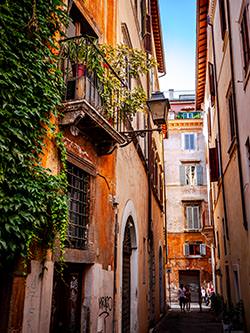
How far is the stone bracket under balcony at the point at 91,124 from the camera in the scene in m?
5.71

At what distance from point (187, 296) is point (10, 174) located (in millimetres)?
21538

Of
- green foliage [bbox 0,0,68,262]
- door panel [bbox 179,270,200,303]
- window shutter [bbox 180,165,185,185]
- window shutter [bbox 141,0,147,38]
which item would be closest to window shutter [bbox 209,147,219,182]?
window shutter [bbox 141,0,147,38]

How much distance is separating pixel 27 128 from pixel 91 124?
1927 mm

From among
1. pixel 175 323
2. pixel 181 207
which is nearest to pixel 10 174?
pixel 175 323

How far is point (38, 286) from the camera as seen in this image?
186 inches

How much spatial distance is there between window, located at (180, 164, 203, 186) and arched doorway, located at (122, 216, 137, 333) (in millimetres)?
23803

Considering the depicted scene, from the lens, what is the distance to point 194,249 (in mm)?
31781

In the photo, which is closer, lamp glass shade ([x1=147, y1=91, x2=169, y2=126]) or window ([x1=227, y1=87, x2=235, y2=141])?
lamp glass shade ([x1=147, y1=91, x2=169, y2=126])

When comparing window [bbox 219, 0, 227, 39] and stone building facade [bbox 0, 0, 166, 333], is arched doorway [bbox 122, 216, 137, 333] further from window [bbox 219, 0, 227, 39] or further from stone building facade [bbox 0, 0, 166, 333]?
window [bbox 219, 0, 227, 39]

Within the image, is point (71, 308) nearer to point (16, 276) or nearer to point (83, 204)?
point (83, 204)

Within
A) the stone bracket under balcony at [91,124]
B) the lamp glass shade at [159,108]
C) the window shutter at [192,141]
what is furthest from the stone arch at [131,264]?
the window shutter at [192,141]

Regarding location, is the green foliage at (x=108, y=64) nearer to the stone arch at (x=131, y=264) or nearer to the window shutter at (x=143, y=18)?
the stone arch at (x=131, y=264)

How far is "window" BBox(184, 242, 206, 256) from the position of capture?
3152cm

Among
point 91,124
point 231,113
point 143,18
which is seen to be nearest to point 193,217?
point 143,18
